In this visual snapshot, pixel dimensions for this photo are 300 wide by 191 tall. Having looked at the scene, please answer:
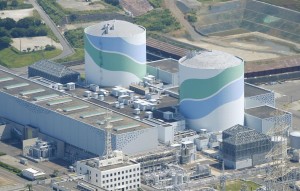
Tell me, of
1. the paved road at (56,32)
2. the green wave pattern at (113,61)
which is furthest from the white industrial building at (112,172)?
the paved road at (56,32)

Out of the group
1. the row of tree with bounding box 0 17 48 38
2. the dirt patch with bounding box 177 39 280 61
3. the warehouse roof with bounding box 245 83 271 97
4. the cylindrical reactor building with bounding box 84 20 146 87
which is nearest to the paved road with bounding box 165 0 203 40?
the dirt patch with bounding box 177 39 280 61

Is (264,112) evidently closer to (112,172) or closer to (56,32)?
(112,172)

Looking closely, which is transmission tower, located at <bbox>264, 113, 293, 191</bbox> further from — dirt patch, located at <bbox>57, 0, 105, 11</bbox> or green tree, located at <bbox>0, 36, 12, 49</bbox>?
dirt patch, located at <bbox>57, 0, 105, 11</bbox>

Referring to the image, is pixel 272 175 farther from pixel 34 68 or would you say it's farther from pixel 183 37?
pixel 183 37

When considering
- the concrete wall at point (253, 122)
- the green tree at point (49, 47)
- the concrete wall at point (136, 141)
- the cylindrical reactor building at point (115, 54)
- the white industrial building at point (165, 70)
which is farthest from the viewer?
the green tree at point (49, 47)

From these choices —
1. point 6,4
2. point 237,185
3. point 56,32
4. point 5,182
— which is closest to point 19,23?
point 56,32

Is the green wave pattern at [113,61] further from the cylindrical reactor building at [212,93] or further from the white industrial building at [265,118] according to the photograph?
the white industrial building at [265,118]
